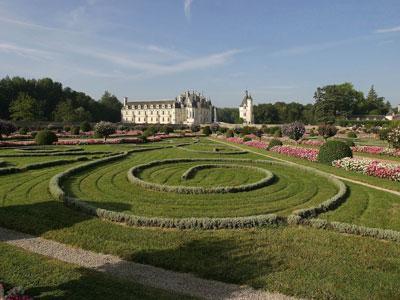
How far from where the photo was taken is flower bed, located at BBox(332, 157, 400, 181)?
46.6 feet

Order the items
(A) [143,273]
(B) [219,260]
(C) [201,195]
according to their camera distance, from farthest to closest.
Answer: (C) [201,195], (B) [219,260], (A) [143,273]

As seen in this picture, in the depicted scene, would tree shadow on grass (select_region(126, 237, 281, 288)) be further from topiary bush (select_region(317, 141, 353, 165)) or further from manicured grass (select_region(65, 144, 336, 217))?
topiary bush (select_region(317, 141, 353, 165))

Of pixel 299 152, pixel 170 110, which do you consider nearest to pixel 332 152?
pixel 299 152

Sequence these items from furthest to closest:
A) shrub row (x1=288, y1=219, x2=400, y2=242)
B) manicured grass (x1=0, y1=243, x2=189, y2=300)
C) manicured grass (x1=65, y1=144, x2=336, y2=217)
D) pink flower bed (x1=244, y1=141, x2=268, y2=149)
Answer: pink flower bed (x1=244, y1=141, x2=268, y2=149) < manicured grass (x1=65, y1=144, x2=336, y2=217) < shrub row (x1=288, y1=219, x2=400, y2=242) < manicured grass (x1=0, y1=243, x2=189, y2=300)

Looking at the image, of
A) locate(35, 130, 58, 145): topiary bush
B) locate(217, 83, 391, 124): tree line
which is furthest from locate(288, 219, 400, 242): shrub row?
locate(217, 83, 391, 124): tree line

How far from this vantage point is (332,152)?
1817cm

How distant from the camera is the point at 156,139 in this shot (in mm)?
35656

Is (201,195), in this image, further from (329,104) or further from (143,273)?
(329,104)

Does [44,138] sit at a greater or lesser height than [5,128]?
lesser

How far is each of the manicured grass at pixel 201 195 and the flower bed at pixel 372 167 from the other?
2414 mm

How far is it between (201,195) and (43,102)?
71138 mm

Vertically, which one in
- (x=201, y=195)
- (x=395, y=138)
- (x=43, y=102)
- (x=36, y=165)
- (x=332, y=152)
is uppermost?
(x=43, y=102)

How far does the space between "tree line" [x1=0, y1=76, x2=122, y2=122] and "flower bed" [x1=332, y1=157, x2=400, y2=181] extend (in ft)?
175

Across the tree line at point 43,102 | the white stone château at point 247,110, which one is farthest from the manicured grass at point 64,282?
the white stone château at point 247,110
